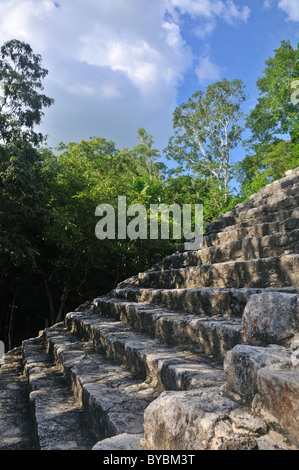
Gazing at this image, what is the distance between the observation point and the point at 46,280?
10.5 metres

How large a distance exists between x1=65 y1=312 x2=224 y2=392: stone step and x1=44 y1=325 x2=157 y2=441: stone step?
7 centimetres

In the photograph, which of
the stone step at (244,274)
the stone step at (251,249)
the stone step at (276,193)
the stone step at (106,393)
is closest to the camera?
the stone step at (106,393)

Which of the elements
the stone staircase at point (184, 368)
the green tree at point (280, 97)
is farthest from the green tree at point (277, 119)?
the stone staircase at point (184, 368)

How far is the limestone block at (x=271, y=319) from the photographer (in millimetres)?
1360

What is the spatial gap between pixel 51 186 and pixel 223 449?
30.7ft

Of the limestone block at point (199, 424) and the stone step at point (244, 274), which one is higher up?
the stone step at point (244, 274)

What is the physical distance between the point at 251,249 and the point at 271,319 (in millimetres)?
1855

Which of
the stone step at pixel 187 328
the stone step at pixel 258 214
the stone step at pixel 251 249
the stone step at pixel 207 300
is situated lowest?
the stone step at pixel 187 328

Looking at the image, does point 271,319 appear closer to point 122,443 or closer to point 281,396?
point 281,396

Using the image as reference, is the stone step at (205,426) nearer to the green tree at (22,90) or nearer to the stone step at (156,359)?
the stone step at (156,359)

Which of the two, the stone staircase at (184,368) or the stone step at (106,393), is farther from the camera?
the stone step at (106,393)

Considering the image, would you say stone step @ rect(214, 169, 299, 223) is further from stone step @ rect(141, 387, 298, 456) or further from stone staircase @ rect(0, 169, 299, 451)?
stone step @ rect(141, 387, 298, 456)

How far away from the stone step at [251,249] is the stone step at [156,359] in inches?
53.3

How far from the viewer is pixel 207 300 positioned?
8.08 ft
